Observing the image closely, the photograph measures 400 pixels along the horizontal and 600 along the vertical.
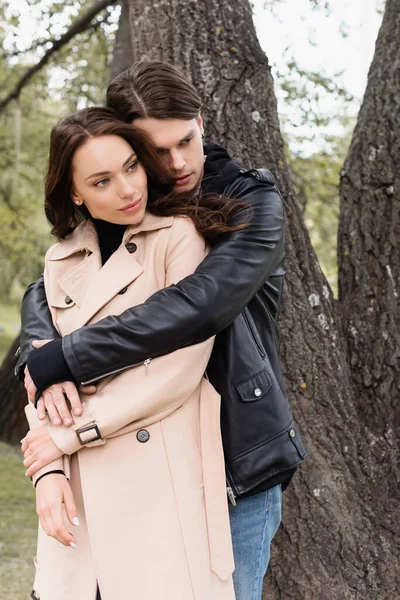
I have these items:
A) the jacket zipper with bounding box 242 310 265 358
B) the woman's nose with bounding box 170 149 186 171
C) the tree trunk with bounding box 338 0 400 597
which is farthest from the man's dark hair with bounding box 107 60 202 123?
the tree trunk with bounding box 338 0 400 597

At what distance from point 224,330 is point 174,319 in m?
0.21

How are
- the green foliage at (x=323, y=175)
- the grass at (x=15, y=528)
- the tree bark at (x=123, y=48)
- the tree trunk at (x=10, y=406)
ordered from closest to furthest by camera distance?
the grass at (x=15, y=528), the tree bark at (x=123, y=48), the tree trunk at (x=10, y=406), the green foliage at (x=323, y=175)

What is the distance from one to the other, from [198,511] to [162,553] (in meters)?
0.14

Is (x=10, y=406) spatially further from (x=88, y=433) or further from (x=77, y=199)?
(x=88, y=433)

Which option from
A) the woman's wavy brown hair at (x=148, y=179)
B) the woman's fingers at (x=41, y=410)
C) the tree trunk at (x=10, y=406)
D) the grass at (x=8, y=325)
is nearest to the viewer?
the woman's fingers at (x=41, y=410)

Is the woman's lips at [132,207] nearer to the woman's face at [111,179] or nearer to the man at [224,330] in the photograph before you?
the woman's face at [111,179]

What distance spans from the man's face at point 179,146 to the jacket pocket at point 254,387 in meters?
0.60

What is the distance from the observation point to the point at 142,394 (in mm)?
1931

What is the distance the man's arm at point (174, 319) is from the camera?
1.93 m

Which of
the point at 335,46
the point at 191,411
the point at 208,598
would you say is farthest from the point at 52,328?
the point at 335,46

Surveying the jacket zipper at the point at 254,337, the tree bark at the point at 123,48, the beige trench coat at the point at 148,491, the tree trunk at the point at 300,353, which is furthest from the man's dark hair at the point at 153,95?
the tree bark at the point at 123,48

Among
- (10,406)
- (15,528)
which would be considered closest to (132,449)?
(15,528)

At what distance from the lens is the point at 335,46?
9.98 metres

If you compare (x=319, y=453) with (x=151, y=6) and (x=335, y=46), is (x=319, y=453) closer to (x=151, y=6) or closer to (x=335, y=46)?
(x=151, y=6)
